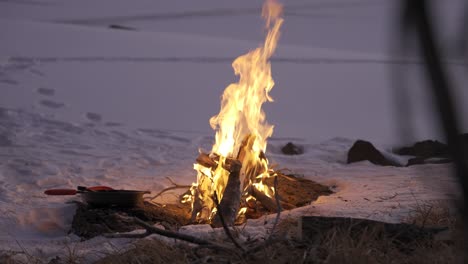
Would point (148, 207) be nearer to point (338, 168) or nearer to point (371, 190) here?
point (371, 190)

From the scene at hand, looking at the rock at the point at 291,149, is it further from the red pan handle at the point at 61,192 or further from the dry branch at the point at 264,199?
the red pan handle at the point at 61,192

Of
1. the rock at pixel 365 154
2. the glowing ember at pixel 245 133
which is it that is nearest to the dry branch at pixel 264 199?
the glowing ember at pixel 245 133

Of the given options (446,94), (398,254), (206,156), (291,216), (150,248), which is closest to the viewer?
(446,94)

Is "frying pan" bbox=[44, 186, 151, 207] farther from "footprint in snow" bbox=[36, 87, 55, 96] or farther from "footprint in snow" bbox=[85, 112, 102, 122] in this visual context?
"footprint in snow" bbox=[36, 87, 55, 96]

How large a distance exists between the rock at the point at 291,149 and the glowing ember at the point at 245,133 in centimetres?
239

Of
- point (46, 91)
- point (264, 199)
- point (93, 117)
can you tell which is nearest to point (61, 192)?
point (264, 199)

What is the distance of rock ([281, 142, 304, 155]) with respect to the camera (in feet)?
26.6

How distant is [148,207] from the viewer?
5172 millimetres

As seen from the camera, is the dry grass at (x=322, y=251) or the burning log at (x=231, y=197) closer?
the dry grass at (x=322, y=251)

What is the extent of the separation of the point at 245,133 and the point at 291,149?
2.60 m

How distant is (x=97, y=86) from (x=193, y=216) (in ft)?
24.3

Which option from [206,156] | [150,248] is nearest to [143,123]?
[206,156]

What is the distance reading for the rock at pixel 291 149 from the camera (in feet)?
26.6

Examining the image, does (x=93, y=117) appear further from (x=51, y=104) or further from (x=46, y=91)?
(x=46, y=91)
